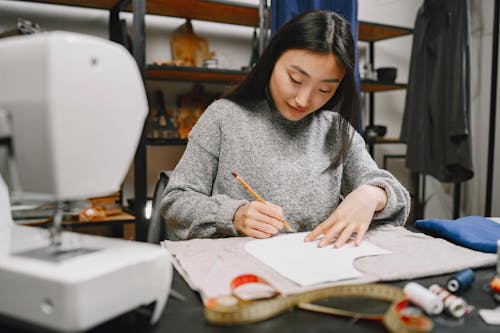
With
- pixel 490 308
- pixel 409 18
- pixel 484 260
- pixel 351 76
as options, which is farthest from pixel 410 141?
pixel 490 308

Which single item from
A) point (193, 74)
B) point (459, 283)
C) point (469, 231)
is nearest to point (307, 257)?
point (459, 283)

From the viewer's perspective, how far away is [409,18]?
3340mm

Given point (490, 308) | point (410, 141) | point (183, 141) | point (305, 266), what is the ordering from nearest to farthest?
point (490, 308)
point (305, 266)
point (183, 141)
point (410, 141)

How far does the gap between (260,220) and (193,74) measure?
1569mm

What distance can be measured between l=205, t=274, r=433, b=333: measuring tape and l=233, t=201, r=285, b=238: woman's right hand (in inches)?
11.2

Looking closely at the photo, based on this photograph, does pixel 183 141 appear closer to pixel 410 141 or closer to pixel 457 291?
pixel 410 141

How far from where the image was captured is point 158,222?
1.18 m

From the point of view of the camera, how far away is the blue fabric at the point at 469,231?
0.82 metres

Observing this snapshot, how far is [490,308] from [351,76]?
0.76 m

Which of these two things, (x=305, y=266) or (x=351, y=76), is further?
(x=351, y=76)

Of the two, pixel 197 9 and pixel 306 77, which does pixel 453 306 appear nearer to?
pixel 306 77

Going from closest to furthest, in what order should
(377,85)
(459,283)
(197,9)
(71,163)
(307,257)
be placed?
(71,163) → (459,283) → (307,257) → (197,9) → (377,85)

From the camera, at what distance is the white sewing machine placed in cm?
44

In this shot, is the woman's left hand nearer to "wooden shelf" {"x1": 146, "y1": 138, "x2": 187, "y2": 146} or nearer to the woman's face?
the woman's face
